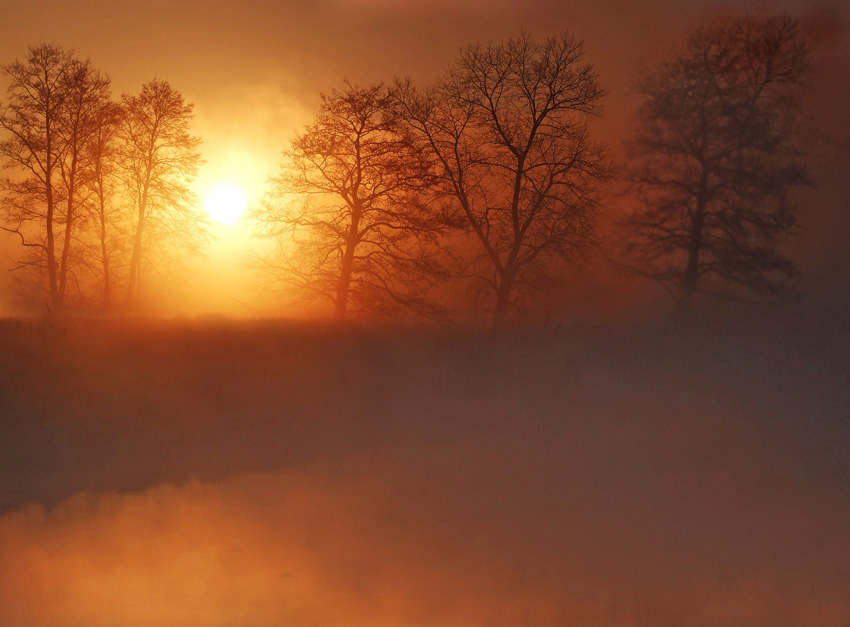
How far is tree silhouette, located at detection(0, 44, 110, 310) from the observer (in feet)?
32.2

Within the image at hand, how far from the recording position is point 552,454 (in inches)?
329

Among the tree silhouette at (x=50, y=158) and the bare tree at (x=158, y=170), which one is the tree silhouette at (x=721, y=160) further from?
the tree silhouette at (x=50, y=158)

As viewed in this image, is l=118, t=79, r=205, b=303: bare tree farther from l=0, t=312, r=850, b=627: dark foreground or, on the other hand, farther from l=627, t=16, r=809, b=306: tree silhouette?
l=627, t=16, r=809, b=306: tree silhouette

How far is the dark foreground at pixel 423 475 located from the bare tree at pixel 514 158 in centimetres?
102

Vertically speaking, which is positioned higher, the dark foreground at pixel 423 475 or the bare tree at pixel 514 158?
the bare tree at pixel 514 158

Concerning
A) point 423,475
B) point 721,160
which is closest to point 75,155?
point 423,475

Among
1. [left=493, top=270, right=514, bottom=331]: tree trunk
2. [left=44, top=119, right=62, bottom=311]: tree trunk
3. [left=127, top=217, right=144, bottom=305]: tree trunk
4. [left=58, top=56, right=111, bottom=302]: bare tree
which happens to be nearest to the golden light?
[left=127, top=217, right=144, bottom=305]: tree trunk

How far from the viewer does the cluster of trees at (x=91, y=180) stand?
984 centimetres

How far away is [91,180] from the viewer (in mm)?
10016

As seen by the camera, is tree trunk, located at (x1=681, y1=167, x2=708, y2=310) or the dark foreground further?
tree trunk, located at (x1=681, y1=167, x2=708, y2=310)

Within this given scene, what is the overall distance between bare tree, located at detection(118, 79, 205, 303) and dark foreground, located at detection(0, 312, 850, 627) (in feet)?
4.20

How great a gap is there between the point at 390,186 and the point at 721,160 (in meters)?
4.93

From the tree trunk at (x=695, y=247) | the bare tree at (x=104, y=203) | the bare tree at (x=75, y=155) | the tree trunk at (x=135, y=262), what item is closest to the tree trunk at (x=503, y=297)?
the tree trunk at (x=695, y=247)

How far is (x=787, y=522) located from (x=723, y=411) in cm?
164
